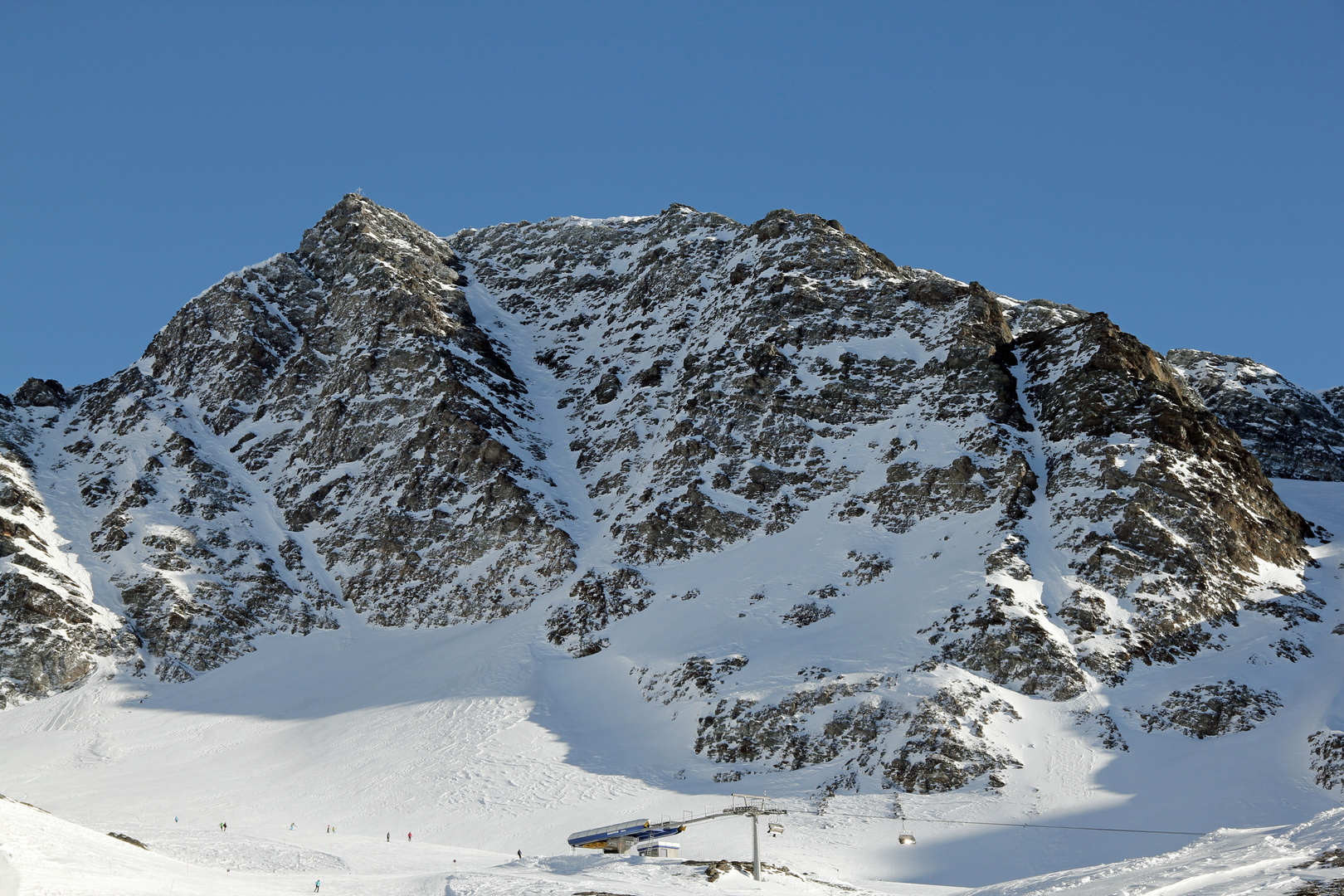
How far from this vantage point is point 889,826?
56531 millimetres

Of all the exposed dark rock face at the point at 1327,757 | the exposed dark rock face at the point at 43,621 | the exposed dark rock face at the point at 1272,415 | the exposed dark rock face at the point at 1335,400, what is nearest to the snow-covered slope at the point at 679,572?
the exposed dark rock face at the point at 1327,757

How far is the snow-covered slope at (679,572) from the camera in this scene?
62.6 metres

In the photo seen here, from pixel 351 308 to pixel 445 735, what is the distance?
239ft

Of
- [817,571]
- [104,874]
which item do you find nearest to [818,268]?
[817,571]

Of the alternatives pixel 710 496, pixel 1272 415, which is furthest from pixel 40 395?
pixel 1272 415

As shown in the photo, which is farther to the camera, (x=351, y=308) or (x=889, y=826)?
(x=351, y=308)

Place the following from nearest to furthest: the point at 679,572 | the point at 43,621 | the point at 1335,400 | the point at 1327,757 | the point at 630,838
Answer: the point at 630,838
the point at 1327,757
the point at 43,621
the point at 679,572
the point at 1335,400

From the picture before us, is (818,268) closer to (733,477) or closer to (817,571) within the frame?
(733,477)

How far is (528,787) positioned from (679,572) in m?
27.3

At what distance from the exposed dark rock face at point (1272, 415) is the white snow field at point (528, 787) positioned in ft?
72.8

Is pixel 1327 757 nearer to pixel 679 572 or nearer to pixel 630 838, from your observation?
pixel 630 838

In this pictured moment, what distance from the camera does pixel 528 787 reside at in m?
65.8

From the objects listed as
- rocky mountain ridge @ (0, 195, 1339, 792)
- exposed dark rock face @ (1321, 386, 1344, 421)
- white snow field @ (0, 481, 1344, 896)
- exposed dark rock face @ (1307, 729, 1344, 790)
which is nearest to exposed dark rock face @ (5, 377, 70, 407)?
rocky mountain ridge @ (0, 195, 1339, 792)

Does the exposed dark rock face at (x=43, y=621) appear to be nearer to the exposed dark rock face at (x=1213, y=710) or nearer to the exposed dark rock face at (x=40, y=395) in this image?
the exposed dark rock face at (x=40, y=395)
